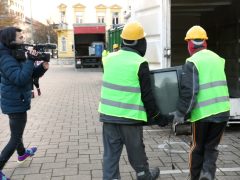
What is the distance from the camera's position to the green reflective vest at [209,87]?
4344mm

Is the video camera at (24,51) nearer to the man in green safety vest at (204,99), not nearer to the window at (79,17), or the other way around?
the man in green safety vest at (204,99)

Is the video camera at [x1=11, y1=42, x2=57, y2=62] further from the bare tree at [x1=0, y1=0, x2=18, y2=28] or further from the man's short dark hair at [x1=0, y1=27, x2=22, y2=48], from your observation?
the bare tree at [x1=0, y1=0, x2=18, y2=28]

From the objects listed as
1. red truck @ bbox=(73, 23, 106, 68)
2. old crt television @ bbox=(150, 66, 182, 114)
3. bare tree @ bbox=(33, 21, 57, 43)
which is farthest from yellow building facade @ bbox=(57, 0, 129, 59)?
old crt television @ bbox=(150, 66, 182, 114)

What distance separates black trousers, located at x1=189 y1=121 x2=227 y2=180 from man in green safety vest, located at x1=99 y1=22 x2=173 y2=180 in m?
0.45

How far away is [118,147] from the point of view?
436 cm

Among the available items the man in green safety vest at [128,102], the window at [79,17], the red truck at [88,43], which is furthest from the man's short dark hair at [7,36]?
the window at [79,17]

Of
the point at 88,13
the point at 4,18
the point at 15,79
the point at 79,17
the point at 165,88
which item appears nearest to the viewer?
the point at 165,88

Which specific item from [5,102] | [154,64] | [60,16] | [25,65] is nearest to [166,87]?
[25,65]

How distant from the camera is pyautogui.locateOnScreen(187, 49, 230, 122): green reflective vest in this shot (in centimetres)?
434

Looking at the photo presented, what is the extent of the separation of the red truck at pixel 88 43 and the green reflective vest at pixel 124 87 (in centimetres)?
2781

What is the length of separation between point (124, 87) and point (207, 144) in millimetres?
1145

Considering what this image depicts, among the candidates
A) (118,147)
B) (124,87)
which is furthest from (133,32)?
(118,147)

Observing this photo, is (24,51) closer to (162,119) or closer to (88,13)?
(162,119)

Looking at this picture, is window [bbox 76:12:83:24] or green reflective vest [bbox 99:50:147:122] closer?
green reflective vest [bbox 99:50:147:122]
